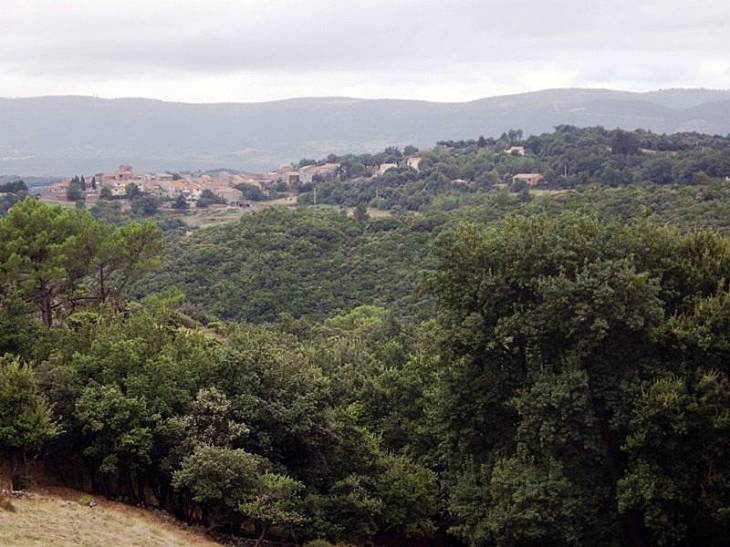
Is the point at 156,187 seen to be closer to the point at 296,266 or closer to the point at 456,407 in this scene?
the point at 296,266

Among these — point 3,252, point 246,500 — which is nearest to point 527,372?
point 246,500

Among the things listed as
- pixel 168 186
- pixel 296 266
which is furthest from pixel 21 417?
pixel 168 186

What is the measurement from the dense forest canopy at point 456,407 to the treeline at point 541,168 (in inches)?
2453

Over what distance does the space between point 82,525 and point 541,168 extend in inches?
3494

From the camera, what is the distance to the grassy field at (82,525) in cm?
1293

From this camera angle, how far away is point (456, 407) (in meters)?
18.0

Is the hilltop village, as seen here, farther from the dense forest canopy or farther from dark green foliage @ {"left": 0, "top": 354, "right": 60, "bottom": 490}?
dark green foliage @ {"left": 0, "top": 354, "right": 60, "bottom": 490}

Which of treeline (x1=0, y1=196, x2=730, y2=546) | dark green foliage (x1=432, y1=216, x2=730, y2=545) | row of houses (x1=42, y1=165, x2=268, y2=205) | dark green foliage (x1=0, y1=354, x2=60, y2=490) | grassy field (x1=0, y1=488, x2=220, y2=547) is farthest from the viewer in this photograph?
row of houses (x1=42, y1=165, x2=268, y2=205)

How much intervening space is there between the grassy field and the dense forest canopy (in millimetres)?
859

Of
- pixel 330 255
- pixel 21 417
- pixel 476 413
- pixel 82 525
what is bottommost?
pixel 330 255

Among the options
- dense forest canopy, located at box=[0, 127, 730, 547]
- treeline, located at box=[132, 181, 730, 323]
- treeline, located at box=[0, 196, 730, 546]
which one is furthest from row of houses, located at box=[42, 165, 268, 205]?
treeline, located at box=[0, 196, 730, 546]

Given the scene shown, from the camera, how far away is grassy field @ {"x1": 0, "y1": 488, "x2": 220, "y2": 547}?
1293 centimetres

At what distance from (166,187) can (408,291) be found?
Answer: 7489 cm

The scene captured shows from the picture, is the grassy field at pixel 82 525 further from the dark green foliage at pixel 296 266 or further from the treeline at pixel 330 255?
the dark green foliage at pixel 296 266
